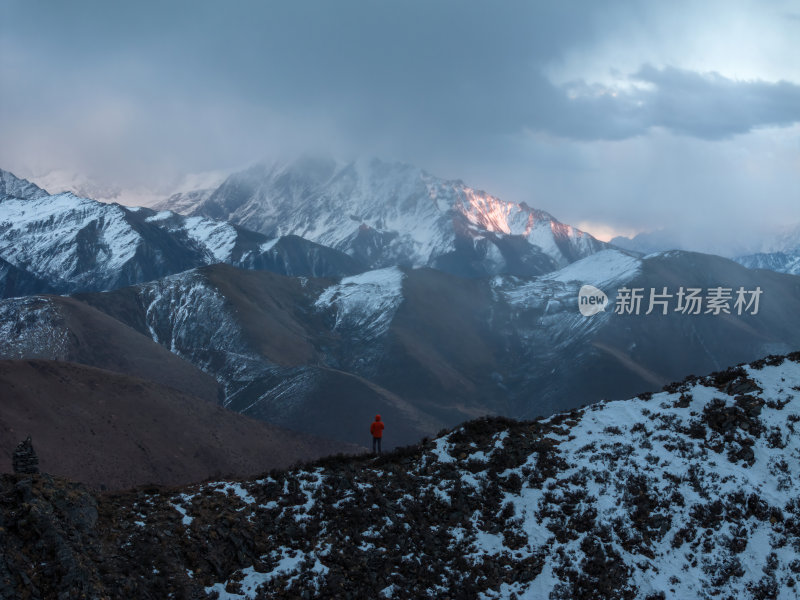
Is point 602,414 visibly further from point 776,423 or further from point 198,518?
point 198,518

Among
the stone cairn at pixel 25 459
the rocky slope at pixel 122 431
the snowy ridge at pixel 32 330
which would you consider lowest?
the rocky slope at pixel 122 431

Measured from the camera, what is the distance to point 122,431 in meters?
87.4

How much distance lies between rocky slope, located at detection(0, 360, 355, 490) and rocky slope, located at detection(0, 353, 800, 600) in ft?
167

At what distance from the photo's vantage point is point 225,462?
3664 inches

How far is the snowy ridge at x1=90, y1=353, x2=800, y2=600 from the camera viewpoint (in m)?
20.1

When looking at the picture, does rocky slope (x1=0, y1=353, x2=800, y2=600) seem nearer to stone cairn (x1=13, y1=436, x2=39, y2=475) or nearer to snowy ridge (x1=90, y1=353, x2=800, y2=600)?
snowy ridge (x1=90, y1=353, x2=800, y2=600)

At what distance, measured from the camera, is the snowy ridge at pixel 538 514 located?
2008 centimetres

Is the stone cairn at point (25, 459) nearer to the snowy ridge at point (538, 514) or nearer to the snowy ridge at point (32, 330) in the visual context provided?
the snowy ridge at point (538, 514)

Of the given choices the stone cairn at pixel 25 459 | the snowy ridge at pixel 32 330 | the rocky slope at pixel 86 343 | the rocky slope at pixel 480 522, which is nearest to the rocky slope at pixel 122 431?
the stone cairn at pixel 25 459

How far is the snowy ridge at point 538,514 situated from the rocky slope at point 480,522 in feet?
0.21

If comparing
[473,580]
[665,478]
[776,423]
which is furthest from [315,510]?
[776,423]

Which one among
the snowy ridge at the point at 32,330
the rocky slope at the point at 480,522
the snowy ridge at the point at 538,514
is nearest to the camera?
the rocky slope at the point at 480,522

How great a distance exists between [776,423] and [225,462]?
79.4 m

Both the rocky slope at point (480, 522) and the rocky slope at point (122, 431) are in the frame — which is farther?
the rocky slope at point (122, 431)
